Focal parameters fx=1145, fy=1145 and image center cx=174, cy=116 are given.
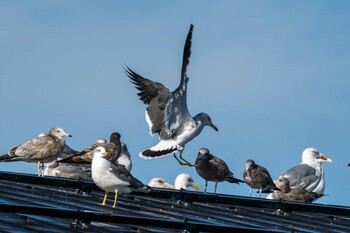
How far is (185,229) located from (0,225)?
1847 millimetres

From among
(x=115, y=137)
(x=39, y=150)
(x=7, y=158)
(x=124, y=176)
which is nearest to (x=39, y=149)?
(x=39, y=150)

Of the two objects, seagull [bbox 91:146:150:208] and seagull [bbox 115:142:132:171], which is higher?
seagull [bbox 115:142:132:171]

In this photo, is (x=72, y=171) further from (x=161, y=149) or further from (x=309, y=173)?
(x=309, y=173)

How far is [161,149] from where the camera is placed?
70.9 feet

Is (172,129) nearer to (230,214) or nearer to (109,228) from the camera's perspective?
(230,214)

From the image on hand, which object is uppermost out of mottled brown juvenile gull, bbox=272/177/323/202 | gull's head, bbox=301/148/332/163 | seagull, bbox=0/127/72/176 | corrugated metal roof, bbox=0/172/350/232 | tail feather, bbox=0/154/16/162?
gull's head, bbox=301/148/332/163

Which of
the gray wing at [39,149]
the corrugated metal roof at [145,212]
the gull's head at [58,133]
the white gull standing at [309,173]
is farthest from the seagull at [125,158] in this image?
the corrugated metal roof at [145,212]

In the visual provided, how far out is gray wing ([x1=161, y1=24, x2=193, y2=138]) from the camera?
1998 centimetres

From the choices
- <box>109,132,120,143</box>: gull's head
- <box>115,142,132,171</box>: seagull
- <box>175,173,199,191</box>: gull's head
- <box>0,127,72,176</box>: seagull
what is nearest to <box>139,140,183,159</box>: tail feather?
<box>0,127,72,176</box>: seagull

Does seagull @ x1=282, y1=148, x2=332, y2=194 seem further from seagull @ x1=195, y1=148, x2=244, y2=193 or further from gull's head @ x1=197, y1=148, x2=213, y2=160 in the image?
gull's head @ x1=197, y1=148, x2=213, y2=160

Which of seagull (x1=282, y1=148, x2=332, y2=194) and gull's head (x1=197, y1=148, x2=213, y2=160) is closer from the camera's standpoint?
gull's head (x1=197, y1=148, x2=213, y2=160)

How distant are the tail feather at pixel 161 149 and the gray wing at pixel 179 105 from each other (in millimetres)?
209

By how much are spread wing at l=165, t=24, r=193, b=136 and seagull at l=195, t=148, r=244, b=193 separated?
1.41 metres

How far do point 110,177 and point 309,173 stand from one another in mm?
12660
